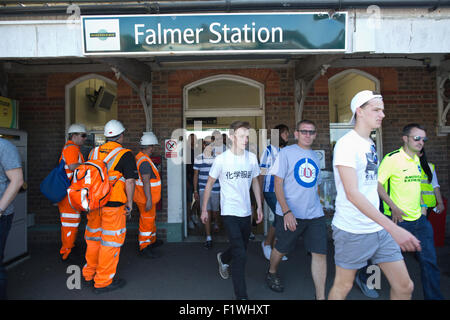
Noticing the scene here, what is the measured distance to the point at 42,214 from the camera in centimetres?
632

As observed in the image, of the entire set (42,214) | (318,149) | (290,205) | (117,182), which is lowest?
(42,214)

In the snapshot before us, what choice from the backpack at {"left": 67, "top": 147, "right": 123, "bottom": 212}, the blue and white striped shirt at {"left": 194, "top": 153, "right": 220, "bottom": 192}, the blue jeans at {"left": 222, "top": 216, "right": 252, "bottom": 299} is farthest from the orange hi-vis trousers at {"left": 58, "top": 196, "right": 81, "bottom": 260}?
the blue jeans at {"left": 222, "top": 216, "right": 252, "bottom": 299}

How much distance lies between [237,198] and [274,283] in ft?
4.20

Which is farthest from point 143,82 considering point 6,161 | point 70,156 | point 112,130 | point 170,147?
point 6,161

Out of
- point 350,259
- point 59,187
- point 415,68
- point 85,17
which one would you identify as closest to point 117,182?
point 59,187

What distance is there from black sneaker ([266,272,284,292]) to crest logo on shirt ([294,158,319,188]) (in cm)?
132

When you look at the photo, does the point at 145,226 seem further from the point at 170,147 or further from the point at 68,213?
the point at 170,147

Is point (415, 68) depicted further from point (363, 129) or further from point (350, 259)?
point (350, 259)

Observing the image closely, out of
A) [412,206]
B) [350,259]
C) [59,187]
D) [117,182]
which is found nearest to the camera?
[350,259]

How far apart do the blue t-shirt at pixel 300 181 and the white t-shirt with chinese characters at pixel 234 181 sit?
16.0 inches

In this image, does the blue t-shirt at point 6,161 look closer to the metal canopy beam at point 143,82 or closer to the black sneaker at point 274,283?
the metal canopy beam at point 143,82

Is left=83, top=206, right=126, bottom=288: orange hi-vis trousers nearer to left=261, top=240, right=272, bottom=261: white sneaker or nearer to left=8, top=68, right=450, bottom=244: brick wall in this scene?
left=8, top=68, right=450, bottom=244: brick wall

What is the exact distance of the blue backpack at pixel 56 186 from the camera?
4645 mm

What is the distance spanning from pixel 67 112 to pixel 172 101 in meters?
2.18
